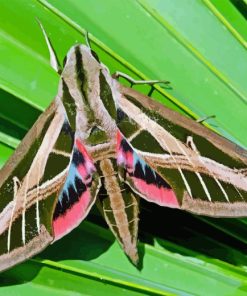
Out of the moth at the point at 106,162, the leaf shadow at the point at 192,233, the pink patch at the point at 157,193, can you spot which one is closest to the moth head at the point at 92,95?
the moth at the point at 106,162

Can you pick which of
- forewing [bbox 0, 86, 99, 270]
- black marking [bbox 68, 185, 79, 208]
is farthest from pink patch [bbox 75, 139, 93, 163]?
black marking [bbox 68, 185, 79, 208]

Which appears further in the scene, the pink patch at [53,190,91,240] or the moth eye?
the moth eye

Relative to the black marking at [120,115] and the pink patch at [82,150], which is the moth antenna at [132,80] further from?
the pink patch at [82,150]

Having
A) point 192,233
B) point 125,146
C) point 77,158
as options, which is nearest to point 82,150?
point 77,158

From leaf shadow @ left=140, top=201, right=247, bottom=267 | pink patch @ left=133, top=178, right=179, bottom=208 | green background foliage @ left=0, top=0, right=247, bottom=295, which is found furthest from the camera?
leaf shadow @ left=140, top=201, right=247, bottom=267

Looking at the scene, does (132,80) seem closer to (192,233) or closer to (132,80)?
(132,80)

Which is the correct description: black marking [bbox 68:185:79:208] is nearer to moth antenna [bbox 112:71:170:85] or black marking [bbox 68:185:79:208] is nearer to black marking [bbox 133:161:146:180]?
black marking [bbox 133:161:146:180]

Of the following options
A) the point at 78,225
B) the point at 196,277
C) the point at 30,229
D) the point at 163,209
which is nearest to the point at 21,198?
the point at 30,229
